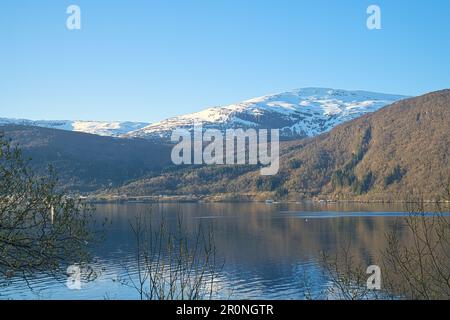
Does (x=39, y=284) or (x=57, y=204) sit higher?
(x=57, y=204)

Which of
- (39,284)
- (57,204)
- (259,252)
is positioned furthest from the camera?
(259,252)

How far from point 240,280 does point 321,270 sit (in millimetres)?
8488

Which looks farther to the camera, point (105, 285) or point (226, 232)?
point (226, 232)

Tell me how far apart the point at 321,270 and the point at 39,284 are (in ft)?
86.4
